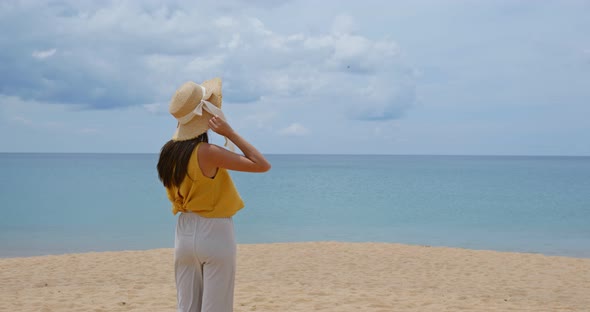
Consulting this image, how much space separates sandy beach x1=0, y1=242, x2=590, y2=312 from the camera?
7.30 meters

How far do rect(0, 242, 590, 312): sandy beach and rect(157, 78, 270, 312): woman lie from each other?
12.8ft

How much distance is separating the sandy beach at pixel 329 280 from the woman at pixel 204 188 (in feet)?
12.8

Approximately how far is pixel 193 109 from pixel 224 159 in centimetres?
36

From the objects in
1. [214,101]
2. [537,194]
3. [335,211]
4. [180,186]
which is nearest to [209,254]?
[180,186]

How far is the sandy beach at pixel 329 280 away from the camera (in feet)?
24.0

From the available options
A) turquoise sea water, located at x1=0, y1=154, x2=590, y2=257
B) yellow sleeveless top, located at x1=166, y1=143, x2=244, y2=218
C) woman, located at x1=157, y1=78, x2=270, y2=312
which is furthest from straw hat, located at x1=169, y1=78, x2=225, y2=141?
turquoise sea water, located at x1=0, y1=154, x2=590, y2=257

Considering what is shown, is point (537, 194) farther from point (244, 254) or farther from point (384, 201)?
point (244, 254)

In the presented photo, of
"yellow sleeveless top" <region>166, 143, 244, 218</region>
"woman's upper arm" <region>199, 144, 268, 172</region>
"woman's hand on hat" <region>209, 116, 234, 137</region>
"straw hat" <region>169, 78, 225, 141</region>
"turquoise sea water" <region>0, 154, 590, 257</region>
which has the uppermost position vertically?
"turquoise sea water" <region>0, 154, 590, 257</region>

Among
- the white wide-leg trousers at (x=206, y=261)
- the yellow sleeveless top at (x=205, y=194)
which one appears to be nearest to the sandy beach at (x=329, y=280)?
the white wide-leg trousers at (x=206, y=261)

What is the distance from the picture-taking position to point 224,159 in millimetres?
2971

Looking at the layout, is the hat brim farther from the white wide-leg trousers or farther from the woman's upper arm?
the white wide-leg trousers

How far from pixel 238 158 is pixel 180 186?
357mm

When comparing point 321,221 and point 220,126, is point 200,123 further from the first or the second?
point 321,221

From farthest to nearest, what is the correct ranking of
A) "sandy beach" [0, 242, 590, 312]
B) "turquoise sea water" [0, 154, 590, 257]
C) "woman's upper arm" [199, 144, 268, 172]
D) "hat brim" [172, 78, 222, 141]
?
"turquoise sea water" [0, 154, 590, 257] < "sandy beach" [0, 242, 590, 312] < "hat brim" [172, 78, 222, 141] < "woman's upper arm" [199, 144, 268, 172]
